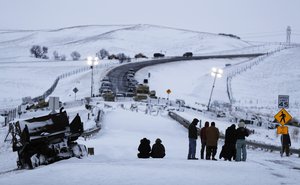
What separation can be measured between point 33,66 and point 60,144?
96459 mm

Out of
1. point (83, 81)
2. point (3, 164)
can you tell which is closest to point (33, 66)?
point (83, 81)

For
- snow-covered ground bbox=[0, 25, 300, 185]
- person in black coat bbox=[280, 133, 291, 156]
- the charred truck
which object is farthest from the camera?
person in black coat bbox=[280, 133, 291, 156]

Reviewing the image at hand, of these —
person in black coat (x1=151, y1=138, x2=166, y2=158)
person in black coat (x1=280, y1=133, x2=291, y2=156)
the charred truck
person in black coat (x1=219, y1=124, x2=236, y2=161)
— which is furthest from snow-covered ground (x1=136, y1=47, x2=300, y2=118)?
the charred truck

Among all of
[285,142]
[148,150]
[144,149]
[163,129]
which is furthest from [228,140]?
[163,129]

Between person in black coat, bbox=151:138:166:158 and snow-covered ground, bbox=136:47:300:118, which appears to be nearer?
person in black coat, bbox=151:138:166:158

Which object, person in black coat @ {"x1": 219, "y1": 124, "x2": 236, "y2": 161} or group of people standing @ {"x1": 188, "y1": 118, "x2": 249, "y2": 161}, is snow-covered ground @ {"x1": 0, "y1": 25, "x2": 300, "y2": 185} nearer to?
group of people standing @ {"x1": 188, "y1": 118, "x2": 249, "y2": 161}

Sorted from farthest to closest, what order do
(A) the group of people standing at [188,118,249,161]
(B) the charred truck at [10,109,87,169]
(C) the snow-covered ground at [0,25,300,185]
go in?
1. (A) the group of people standing at [188,118,249,161]
2. (B) the charred truck at [10,109,87,169]
3. (C) the snow-covered ground at [0,25,300,185]

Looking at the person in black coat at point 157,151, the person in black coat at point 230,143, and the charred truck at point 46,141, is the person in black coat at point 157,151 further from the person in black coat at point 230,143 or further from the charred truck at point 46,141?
the charred truck at point 46,141

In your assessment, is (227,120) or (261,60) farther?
(261,60)

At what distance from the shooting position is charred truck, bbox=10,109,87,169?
14844 mm

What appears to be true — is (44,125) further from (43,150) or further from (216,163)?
(216,163)

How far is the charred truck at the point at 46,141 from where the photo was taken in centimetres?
1484

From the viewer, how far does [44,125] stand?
1562 centimetres

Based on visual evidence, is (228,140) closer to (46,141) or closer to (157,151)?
(157,151)
